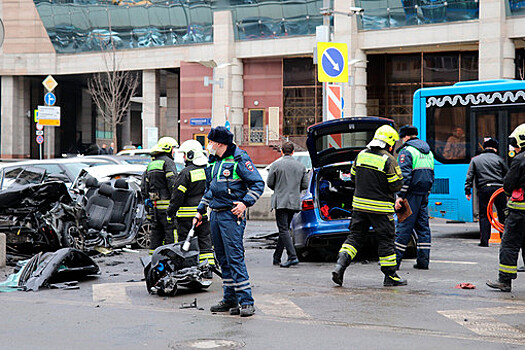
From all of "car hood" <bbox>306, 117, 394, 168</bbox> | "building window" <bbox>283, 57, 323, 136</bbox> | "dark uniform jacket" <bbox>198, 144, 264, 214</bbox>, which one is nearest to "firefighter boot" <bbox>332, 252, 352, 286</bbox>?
"dark uniform jacket" <bbox>198, 144, 264, 214</bbox>

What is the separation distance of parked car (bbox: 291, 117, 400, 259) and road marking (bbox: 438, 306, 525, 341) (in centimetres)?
377

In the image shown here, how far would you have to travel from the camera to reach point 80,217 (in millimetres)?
12234

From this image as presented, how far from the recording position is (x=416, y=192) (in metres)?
10.4

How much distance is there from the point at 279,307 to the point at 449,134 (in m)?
9.08

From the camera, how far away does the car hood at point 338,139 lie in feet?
37.1

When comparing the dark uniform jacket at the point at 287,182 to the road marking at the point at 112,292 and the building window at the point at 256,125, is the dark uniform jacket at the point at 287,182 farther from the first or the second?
the building window at the point at 256,125

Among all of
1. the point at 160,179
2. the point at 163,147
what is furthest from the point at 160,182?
the point at 163,147

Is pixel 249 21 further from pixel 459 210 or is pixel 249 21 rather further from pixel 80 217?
pixel 80 217

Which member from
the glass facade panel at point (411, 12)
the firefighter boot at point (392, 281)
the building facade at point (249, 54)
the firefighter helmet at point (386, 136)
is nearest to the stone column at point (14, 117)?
the building facade at point (249, 54)

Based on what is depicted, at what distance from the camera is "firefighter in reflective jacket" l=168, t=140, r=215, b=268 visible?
973 cm

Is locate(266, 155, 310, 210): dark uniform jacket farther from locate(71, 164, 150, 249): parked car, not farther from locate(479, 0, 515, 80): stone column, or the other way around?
locate(479, 0, 515, 80): stone column

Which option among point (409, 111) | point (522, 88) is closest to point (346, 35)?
point (409, 111)

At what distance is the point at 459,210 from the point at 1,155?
47.0 meters

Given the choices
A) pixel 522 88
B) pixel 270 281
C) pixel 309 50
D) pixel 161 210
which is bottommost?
pixel 270 281
